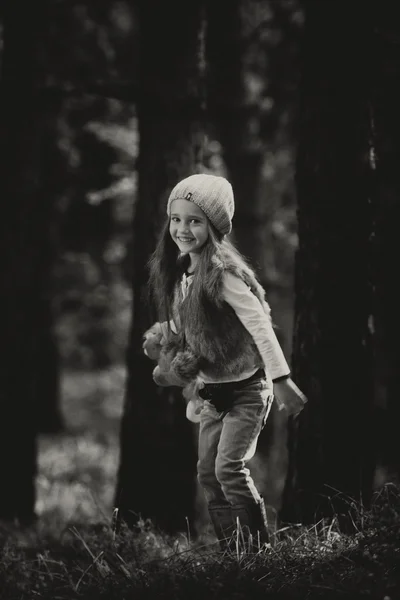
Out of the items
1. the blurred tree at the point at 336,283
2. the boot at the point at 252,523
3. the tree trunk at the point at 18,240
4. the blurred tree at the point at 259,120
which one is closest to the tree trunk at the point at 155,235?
the blurred tree at the point at 336,283

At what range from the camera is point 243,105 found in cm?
1098

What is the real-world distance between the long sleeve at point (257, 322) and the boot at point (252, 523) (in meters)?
0.95

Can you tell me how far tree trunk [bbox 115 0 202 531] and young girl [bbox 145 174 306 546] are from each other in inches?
62.1

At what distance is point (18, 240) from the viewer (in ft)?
27.0

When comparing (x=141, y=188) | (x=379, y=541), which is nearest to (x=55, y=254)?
(x=141, y=188)

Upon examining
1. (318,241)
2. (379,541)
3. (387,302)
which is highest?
(318,241)

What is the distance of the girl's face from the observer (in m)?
4.85

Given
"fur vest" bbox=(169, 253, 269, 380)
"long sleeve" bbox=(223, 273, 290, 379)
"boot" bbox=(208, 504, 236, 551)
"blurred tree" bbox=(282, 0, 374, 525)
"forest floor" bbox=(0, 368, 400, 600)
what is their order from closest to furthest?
"forest floor" bbox=(0, 368, 400, 600) → "long sleeve" bbox=(223, 273, 290, 379) → "fur vest" bbox=(169, 253, 269, 380) → "boot" bbox=(208, 504, 236, 551) → "blurred tree" bbox=(282, 0, 374, 525)

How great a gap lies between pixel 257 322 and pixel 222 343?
287mm

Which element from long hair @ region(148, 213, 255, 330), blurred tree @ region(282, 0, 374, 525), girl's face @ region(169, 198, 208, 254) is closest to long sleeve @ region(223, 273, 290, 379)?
long hair @ region(148, 213, 255, 330)

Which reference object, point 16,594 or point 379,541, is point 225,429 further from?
point 16,594

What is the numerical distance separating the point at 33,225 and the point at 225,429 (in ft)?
14.0

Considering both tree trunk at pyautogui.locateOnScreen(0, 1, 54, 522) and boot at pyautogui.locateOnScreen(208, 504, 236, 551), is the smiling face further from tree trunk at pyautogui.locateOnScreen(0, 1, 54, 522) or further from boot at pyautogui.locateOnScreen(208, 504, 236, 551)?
tree trunk at pyautogui.locateOnScreen(0, 1, 54, 522)

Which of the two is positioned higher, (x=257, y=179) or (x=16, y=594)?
A: (x=257, y=179)
